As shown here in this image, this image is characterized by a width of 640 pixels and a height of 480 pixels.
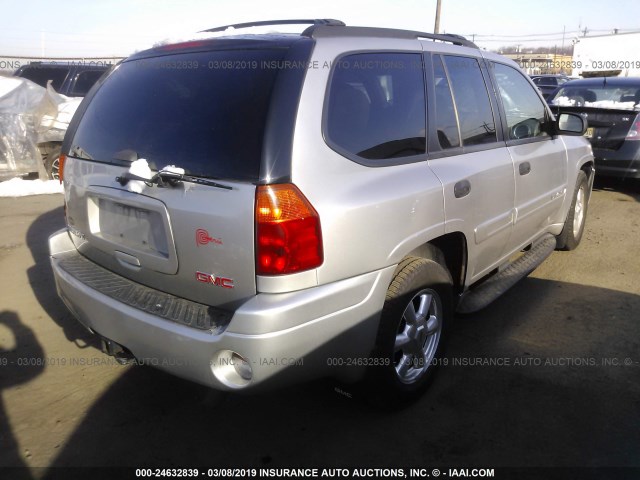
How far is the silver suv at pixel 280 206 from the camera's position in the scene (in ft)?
6.77

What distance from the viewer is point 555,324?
3.74 metres

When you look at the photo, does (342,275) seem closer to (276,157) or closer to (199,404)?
(276,157)

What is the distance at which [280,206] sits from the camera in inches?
79.4

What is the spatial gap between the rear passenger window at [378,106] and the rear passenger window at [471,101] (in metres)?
0.38

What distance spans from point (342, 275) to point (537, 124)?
2609 millimetres

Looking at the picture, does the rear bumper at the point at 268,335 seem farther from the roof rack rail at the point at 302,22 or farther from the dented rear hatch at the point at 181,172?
the roof rack rail at the point at 302,22

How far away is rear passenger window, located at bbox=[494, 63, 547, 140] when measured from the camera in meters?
3.61

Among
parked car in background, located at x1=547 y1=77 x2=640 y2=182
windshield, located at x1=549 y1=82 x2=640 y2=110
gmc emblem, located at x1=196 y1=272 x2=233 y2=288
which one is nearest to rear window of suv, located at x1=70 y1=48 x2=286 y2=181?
gmc emblem, located at x1=196 y1=272 x2=233 y2=288

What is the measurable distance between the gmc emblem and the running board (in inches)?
66.5

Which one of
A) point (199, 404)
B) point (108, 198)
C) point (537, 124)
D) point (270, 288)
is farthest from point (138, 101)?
point (537, 124)

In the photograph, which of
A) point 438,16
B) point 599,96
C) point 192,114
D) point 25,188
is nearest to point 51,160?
point 25,188

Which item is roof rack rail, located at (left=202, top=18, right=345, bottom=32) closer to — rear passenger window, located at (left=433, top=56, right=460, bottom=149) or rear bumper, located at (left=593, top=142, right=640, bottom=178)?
rear passenger window, located at (left=433, top=56, right=460, bottom=149)

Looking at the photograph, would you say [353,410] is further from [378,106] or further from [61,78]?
[61,78]

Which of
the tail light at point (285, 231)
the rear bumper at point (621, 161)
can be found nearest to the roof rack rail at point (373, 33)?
the tail light at point (285, 231)
